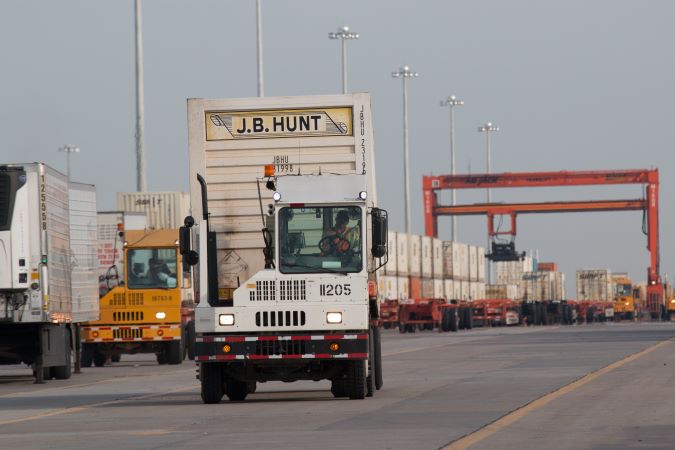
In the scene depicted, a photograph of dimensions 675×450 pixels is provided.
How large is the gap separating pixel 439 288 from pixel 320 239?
66173mm

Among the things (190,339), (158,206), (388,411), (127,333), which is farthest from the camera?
(158,206)

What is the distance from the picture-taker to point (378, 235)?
20234mm

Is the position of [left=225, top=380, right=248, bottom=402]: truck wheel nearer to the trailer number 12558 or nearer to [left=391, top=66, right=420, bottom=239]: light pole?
the trailer number 12558

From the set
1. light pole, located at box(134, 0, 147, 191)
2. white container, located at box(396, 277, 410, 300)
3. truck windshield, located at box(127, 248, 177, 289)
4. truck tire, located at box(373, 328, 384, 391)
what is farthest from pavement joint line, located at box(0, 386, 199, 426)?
white container, located at box(396, 277, 410, 300)

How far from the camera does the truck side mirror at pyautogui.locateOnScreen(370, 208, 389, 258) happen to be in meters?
20.2

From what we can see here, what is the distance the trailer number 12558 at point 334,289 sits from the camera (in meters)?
20.3

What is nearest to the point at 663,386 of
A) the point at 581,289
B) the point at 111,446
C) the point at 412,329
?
the point at 111,446

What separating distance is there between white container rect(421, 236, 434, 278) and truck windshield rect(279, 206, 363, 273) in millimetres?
62732

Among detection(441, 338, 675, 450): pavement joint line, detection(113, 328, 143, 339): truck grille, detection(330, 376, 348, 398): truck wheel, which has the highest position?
detection(113, 328, 143, 339): truck grille

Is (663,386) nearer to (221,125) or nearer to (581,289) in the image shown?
(221,125)

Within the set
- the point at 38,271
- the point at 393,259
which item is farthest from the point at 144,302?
the point at 393,259

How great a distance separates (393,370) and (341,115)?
10315 millimetres

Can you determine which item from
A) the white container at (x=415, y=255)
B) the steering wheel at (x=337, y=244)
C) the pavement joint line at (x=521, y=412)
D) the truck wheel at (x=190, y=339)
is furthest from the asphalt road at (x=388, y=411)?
the white container at (x=415, y=255)

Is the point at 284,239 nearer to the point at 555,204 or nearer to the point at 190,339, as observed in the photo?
the point at 190,339
